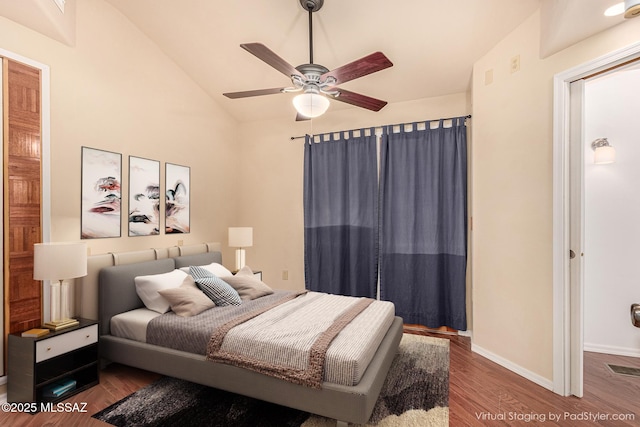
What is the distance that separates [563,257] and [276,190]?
3539 millimetres

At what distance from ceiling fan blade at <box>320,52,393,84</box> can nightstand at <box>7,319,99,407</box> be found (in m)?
2.72

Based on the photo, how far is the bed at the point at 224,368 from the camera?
194cm

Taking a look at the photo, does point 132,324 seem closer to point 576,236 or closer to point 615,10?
point 576,236

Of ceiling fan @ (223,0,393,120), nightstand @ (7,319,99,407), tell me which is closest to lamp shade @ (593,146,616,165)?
ceiling fan @ (223,0,393,120)

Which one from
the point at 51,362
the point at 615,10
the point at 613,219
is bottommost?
the point at 51,362

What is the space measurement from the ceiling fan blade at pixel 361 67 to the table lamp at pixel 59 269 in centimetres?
228

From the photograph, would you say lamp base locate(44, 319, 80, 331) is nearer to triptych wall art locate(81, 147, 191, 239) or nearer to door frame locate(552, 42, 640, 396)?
triptych wall art locate(81, 147, 191, 239)

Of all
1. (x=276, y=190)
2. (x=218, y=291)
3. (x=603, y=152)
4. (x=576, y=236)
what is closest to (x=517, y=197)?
(x=576, y=236)

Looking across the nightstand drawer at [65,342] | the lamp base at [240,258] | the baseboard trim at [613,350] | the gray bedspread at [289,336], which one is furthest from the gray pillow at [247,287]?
the baseboard trim at [613,350]

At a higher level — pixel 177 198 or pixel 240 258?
pixel 177 198

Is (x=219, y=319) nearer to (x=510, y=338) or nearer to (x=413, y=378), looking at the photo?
(x=413, y=378)

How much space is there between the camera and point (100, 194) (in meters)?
3.08

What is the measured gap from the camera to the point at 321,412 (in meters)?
1.98

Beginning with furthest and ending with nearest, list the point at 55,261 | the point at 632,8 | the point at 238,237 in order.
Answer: the point at 238,237 < the point at 55,261 < the point at 632,8
